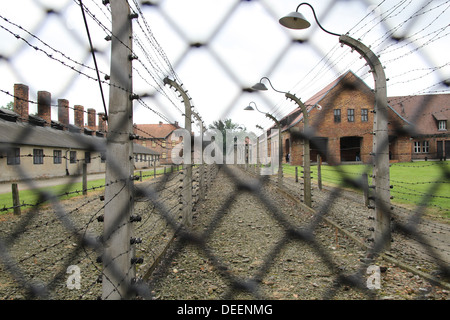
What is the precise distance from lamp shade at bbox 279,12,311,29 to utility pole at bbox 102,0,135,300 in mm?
729

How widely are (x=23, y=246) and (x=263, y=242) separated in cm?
318

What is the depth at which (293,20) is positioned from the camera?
91 centimetres

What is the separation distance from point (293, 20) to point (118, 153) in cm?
85

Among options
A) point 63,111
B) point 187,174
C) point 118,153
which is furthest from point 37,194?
point 187,174

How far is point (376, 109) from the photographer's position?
2555mm

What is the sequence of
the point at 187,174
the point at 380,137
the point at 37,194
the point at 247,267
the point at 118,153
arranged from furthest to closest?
the point at 187,174 < the point at 247,267 < the point at 380,137 < the point at 37,194 < the point at 118,153

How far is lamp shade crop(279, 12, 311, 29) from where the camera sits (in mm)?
879

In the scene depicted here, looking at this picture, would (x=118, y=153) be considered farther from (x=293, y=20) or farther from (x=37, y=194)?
(x=293, y=20)

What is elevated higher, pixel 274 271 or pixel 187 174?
pixel 187 174

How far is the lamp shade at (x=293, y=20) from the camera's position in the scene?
0.88 metres

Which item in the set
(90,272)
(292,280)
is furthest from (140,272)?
(292,280)

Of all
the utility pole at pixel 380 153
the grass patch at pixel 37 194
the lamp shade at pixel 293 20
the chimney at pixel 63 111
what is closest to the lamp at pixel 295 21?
the lamp shade at pixel 293 20
